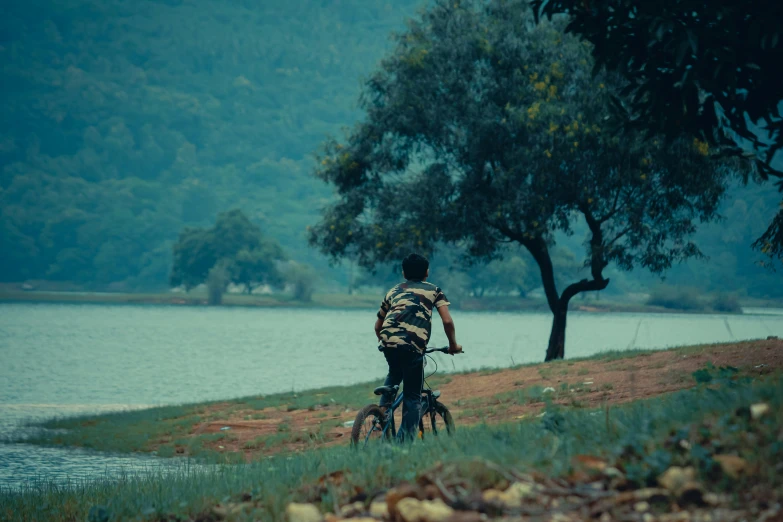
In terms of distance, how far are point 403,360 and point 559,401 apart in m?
6.77

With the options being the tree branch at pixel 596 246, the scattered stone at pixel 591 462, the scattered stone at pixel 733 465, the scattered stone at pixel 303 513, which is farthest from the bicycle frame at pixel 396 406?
the tree branch at pixel 596 246

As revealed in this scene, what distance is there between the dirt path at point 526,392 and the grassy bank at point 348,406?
0.02m

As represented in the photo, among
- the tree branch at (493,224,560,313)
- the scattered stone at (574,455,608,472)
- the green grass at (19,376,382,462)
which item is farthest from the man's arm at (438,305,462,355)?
the tree branch at (493,224,560,313)

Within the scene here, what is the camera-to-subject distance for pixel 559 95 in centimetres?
2478

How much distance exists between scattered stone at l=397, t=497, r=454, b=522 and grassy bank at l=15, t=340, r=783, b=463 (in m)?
8.13

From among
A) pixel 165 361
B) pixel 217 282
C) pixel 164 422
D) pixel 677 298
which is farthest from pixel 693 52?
pixel 677 298

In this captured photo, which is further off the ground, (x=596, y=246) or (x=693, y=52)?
(x=693, y=52)

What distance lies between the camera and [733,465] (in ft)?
17.1

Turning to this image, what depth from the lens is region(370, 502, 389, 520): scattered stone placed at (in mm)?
5586

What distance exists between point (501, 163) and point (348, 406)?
950cm

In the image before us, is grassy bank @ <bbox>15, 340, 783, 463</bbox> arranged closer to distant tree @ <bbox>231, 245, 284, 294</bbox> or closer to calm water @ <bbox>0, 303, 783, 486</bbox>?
calm water @ <bbox>0, 303, 783, 486</bbox>

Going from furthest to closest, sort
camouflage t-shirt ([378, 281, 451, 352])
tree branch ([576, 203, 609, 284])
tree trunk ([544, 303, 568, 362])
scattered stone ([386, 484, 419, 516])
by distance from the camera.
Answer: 1. tree trunk ([544, 303, 568, 362])
2. tree branch ([576, 203, 609, 284])
3. camouflage t-shirt ([378, 281, 451, 352])
4. scattered stone ([386, 484, 419, 516])

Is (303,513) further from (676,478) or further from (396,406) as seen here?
(396,406)

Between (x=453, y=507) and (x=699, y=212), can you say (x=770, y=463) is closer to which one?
(x=453, y=507)
